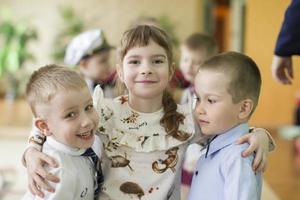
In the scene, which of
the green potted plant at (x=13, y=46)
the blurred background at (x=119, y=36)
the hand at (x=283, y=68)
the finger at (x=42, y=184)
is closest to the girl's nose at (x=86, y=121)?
the finger at (x=42, y=184)

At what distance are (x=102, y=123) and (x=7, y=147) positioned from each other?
3451mm

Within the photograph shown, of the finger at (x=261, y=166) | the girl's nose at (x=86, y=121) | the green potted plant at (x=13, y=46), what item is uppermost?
the girl's nose at (x=86, y=121)

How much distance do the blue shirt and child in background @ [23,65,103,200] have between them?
0.37 meters

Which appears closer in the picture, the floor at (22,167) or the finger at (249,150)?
the finger at (249,150)

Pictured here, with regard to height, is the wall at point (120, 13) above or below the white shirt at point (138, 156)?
below

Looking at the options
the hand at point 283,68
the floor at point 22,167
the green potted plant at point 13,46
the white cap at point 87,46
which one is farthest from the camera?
the green potted plant at point 13,46

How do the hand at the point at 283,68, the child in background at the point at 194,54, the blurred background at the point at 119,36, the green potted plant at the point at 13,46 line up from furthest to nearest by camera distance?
1. the green potted plant at the point at 13,46
2. the blurred background at the point at 119,36
3. the child in background at the point at 194,54
4. the hand at the point at 283,68

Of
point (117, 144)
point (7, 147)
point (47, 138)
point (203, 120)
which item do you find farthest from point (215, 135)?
point (7, 147)

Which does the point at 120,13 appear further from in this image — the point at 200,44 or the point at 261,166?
the point at 261,166

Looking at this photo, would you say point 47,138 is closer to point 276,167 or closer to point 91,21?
point 276,167

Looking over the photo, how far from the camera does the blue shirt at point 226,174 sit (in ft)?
4.45

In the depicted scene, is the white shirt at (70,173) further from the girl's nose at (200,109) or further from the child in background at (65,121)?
the girl's nose at (200,109)

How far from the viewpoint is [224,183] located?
4.71ft

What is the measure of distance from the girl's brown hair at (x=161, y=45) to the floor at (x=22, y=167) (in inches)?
69.0
